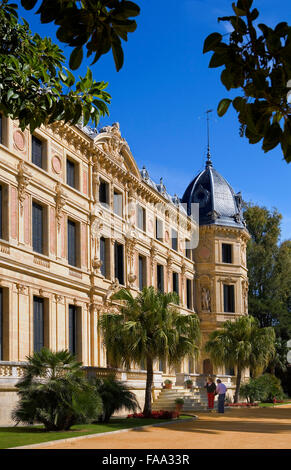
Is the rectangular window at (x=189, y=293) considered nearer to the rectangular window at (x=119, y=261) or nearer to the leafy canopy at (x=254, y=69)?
the rectangular window at (x=119, y=261)

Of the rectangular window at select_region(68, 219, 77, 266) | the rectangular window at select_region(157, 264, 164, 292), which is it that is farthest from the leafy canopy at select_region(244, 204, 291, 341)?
the rectangular window at select_region(68, 219, 77, 266)

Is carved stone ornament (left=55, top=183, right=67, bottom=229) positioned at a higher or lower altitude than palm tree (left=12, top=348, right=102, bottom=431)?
higher

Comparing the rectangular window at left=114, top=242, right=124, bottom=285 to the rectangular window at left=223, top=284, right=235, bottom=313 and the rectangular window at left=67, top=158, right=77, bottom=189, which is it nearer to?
the rectangular window at left=67, top=158, right=77, bottom=189

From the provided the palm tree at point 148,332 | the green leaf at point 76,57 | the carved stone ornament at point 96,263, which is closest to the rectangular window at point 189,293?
the carved stone ornament at point 96,263

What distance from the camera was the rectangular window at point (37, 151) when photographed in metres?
30.7

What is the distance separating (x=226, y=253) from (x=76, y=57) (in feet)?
160

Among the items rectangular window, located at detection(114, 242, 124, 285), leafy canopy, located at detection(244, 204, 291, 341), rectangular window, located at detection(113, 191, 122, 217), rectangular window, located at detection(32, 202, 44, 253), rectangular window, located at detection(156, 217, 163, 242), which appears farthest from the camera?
leafy canopy, located at detection(244, 204, 291, 341)

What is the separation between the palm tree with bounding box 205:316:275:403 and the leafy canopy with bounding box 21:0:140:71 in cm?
3538

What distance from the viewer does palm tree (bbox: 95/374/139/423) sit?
23.9 m

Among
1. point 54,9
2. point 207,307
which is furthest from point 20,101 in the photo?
point 207,307

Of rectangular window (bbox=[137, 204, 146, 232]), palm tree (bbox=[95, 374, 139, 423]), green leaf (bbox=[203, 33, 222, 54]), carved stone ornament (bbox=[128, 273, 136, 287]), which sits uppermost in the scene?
rectangular window (bbox=[137, 204, 146, 232])

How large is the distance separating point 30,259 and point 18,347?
3883 millimetres

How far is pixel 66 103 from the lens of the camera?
364 inches

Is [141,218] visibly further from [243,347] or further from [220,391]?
[220,391]
